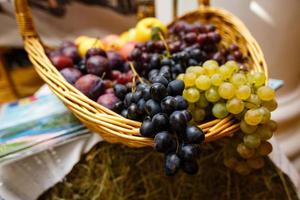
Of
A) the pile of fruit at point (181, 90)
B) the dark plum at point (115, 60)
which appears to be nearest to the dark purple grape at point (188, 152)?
the pile of fruit at point (181, 90)

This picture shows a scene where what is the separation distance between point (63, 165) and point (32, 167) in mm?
62

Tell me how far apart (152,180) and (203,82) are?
1.00 feet

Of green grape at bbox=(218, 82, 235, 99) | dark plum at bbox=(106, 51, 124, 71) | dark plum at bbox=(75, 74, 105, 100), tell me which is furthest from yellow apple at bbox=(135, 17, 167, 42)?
green grape at bbox=(218, 82, 235, 99)

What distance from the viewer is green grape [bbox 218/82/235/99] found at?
512 mm

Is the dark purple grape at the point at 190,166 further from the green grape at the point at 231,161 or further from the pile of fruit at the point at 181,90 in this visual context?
the green grape at the point at 231,161

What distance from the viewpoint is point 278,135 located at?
1.22 metres

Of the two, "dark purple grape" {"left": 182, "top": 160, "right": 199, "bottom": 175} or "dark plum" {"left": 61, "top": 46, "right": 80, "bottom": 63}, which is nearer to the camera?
"dark purple grape" {"left": 182, "top": 160, "right": 199, "bottom": 175}

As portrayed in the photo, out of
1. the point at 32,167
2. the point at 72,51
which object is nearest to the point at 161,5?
the point at 72,51

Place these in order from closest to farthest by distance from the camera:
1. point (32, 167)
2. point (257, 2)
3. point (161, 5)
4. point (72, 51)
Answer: point (32, 167) < point (72, 51) < point (257, 2) < point (161, 5)

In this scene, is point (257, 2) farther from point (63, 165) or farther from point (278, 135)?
point (63, 165)

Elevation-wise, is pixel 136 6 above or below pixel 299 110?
above

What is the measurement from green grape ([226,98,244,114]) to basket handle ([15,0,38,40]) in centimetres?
50

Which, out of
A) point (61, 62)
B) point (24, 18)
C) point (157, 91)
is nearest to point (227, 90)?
point (157, 91)

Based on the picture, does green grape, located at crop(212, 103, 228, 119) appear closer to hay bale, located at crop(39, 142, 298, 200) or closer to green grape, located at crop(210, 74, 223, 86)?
green grape, located at crop(210, 74, 223, 86)
